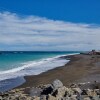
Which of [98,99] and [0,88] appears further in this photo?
[0,88]

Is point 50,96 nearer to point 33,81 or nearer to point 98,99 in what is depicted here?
point 98,99

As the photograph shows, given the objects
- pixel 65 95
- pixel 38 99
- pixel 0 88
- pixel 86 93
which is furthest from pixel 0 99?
pixel 0 88

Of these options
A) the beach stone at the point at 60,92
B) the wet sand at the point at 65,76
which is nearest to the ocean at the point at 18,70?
the wet sand at the point at 65,76

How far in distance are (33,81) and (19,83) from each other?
220 cm

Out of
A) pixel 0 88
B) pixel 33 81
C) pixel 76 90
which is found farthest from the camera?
pixel 33 81

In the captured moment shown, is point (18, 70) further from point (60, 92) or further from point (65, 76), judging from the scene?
point (60, 92)

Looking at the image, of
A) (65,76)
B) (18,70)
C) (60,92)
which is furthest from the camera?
(18,70)

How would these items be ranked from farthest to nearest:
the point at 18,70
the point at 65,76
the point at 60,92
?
the point at 18,70
the point at 65,76
the point at 60,92

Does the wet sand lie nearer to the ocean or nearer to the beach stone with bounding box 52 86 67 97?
the ocean

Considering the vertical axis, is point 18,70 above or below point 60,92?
below

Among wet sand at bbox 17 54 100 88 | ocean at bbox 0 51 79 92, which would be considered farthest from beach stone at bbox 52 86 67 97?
wet sand at bbox 17 54 100 88

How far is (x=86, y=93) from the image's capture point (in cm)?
1788

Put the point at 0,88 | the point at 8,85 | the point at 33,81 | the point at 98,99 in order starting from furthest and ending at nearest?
1. the point at 33,81
2. the point at 8,85
3. the point at 0,88
4. the point at 98,99

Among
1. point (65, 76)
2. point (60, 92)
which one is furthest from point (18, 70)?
point (60, 92)
